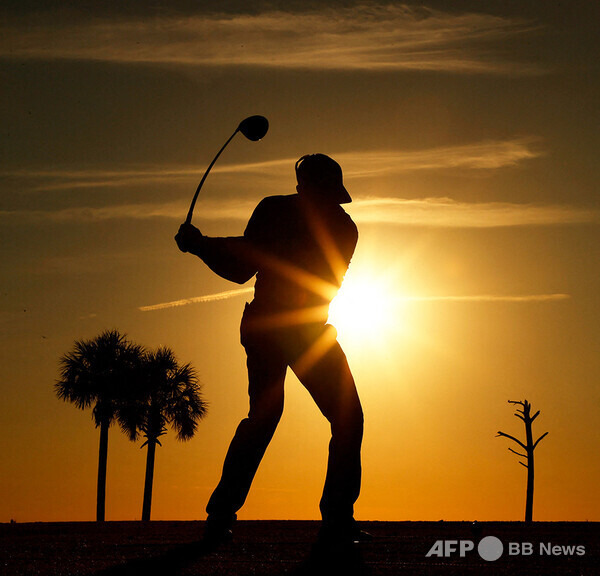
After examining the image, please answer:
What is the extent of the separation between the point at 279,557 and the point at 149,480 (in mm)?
34392

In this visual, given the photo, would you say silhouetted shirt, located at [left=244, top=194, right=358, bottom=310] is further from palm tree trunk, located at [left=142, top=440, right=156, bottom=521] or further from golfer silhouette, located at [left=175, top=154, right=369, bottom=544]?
palm tree trunk, located at [left=142, top=440, right=156, bottom=521]

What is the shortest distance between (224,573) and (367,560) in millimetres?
1146

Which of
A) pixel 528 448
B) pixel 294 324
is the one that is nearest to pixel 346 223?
pixel 294 324

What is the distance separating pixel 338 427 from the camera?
7.20 metres

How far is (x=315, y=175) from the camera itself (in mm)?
7547

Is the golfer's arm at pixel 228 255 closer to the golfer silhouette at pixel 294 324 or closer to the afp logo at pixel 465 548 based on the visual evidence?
the golfer silhouette at pixel 294 324

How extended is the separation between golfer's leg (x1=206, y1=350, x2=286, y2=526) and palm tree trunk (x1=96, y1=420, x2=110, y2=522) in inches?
1283

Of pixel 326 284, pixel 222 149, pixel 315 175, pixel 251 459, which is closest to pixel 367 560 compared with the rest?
pixel 251 459

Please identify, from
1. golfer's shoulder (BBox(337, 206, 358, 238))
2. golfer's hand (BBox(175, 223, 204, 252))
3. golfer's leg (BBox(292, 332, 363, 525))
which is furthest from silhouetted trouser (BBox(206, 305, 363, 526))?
golfer's shoulder (BBox(337, 206, 358, 238))

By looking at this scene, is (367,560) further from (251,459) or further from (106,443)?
(106,443)

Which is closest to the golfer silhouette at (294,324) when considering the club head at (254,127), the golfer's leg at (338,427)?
the golfer's leg at (338,427)

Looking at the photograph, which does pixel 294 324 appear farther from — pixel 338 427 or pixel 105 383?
pixel 105 383

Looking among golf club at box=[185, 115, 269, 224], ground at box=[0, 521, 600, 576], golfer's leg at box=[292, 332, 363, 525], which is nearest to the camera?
ground at box=[0, 521, 600, 576]

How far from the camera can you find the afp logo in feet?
22.7
